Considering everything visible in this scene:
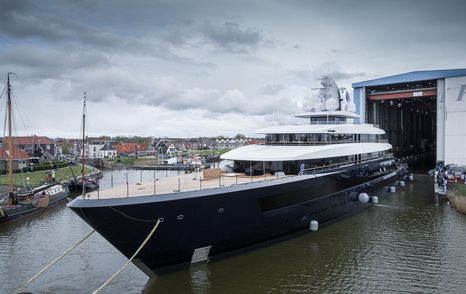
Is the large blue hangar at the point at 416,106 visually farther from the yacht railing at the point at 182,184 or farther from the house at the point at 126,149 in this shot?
the house at the point at 126,149

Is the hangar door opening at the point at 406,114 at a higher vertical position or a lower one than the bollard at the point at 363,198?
higher

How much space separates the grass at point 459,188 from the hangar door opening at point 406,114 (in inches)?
570

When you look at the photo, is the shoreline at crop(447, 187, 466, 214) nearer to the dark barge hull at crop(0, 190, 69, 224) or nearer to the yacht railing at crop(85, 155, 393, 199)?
the yacht railing at crop(85, 155, 393, 199)

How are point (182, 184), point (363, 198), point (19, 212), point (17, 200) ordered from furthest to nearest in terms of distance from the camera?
point (17, 200) → point (19, 212) → point (363, 198) → point (182, 184)

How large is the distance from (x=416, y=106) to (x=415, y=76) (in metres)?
30.2

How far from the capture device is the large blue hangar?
34.2 m

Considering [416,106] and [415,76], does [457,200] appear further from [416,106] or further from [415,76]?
[416,106]

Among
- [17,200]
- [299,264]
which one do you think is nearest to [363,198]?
[299,264]

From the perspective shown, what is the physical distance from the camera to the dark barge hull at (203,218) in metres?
12.0

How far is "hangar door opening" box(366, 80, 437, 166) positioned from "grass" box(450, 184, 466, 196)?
1447cm

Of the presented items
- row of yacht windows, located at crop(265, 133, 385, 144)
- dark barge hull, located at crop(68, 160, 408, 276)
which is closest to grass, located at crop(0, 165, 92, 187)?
row of yacht windows, located at crop(265, 133, 385, 144)

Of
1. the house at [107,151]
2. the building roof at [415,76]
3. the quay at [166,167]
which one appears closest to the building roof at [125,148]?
the house at [107,151]

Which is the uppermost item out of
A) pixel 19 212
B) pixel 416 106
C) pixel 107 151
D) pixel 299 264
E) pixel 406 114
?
pixel 416 106

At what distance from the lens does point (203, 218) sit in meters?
13.1
